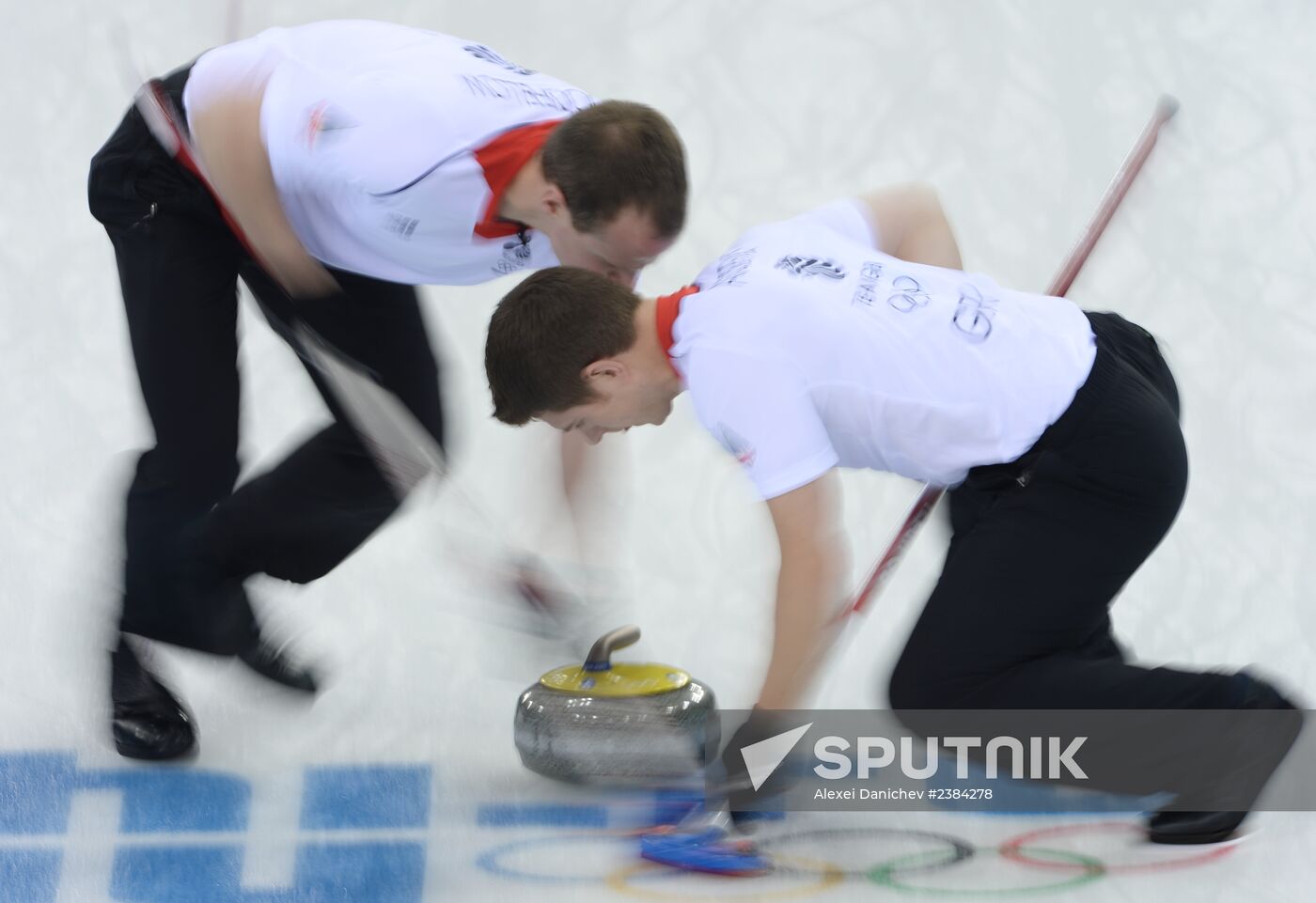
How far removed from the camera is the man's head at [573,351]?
5.44 ft

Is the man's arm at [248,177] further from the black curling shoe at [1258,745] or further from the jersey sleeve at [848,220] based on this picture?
the black curling shoe at [1258,745]

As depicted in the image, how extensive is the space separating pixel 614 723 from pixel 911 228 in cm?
71

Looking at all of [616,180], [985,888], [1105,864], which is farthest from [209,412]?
[1105,864]

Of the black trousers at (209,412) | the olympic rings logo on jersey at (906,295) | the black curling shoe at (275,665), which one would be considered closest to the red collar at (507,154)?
the black trousers at (209,412)

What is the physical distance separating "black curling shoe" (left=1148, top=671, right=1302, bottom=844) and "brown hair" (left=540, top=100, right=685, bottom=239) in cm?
82

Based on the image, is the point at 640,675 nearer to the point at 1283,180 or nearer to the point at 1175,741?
the point at 1175,741

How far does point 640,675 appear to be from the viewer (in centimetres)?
200

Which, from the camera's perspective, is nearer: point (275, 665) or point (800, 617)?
point (800, 617)

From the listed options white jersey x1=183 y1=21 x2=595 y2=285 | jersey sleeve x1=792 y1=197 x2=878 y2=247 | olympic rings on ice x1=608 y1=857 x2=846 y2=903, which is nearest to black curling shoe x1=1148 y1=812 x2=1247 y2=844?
olympic rings on ice x1=608 y1=857 x2=846 y2=903

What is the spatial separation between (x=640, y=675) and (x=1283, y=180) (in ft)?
6.67

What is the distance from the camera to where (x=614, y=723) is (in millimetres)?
1952

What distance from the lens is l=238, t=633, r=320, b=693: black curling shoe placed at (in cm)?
217

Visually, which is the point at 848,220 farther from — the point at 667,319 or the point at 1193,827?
the point at 1193,827

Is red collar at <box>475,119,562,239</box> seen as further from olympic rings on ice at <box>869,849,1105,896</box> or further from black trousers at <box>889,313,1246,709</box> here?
olympic rings on ice at <box>869,849,1105,896</box>
